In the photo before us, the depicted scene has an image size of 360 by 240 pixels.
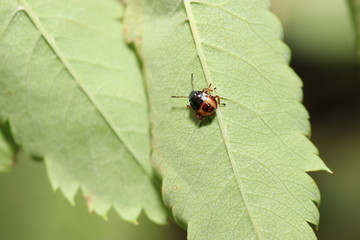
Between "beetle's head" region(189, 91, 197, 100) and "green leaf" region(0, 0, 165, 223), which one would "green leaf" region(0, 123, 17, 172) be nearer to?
"green leaf" region(0, 0, 165, 223)

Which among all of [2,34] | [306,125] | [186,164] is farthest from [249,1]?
[2,34]

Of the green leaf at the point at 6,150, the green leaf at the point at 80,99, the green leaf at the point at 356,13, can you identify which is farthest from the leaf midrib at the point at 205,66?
the green leaf at the point at 6,150

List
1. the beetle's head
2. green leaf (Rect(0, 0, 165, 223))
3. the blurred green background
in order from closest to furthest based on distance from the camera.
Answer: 1. the beetle's head
2. green leaf (Rect(0, 0, 165, 223))
3. the blurred green background

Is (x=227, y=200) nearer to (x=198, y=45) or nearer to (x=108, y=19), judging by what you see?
(x=198, y=45)

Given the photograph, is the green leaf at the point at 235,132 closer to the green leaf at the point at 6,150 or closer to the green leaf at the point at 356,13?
the green leaf at the point at 356,13

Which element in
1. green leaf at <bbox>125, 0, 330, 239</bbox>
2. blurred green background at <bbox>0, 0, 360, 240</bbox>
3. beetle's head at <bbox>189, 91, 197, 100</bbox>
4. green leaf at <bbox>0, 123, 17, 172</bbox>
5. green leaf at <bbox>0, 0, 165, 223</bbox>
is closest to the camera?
green leaf at <bbox>125, 0, 330, 239</bbox>

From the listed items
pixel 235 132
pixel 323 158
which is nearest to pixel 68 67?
pixel 235 132

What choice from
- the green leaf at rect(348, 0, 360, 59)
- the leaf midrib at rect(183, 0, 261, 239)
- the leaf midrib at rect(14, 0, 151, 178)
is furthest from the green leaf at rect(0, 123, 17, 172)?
the green leaf at rect(348, 0, 360, 59)

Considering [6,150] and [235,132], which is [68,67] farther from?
[235,132]
